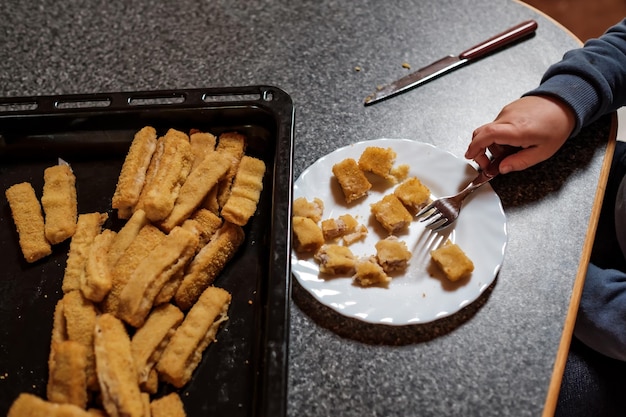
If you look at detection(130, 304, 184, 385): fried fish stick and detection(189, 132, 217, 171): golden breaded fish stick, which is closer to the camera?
detection(130, 304, 184, 385): fried fish stick

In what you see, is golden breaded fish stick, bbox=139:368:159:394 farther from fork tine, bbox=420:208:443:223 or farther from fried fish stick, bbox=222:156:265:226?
fork tine, bbox=420:208:443:223

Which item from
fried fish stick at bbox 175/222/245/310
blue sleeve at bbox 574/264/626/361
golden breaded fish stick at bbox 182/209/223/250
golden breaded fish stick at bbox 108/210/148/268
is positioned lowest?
blue sleeve at bbox 574/264/626/361

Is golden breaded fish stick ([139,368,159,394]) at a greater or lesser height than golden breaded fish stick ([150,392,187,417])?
greater

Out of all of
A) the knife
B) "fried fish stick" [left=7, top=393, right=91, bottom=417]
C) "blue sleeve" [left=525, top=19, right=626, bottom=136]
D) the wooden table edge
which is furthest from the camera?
the knife

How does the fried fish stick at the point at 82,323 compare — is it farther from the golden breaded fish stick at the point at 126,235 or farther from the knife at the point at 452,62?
the knife at the point at 452,62

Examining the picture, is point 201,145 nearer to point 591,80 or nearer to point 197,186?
point 197,186

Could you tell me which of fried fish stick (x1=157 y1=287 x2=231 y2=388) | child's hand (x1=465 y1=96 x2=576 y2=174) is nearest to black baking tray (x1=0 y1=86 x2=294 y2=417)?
fried fish stick (x1=157 y1=287 x2=231 y2=388)

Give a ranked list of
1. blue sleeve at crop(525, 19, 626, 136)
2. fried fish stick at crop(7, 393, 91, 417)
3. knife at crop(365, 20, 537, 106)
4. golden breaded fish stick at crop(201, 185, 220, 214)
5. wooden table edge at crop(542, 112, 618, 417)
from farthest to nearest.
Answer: knife at crop(365, 20, 537, 106)
blue sleeve at crop(525, 19, 626, 136)
golden breaded fish stick at crop(201, 185, 220, 214)
wooden table edge at crop(542, 112, 618, 417)
fried fish stick at crop(7, 393, 91, 417)

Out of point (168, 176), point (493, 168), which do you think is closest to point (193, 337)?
point (168, 176)
